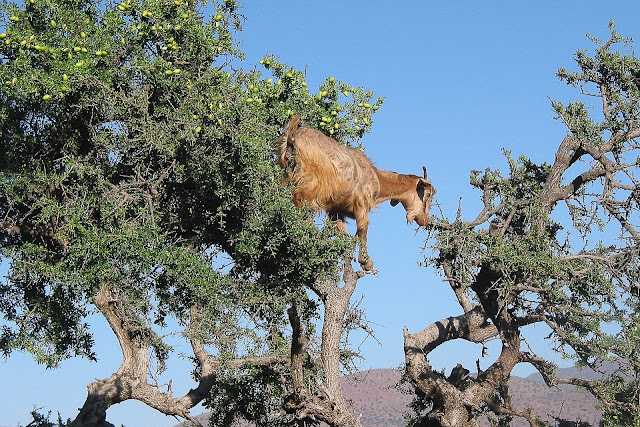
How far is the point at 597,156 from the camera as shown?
12.6m

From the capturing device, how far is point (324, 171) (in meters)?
11.9

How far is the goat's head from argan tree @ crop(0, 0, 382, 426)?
2.83 meters

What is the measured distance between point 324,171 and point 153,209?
282cm

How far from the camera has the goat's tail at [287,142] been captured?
456 inches

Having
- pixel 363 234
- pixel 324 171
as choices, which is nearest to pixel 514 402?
pixel 363 234

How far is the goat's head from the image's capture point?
14.4 meters

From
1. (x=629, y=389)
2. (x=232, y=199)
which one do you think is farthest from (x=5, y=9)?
(x=629, y=389)

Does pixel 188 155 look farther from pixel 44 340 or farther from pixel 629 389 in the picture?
pixel 629 389

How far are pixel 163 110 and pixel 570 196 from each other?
712 cm

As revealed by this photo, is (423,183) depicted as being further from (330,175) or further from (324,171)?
(324,171)

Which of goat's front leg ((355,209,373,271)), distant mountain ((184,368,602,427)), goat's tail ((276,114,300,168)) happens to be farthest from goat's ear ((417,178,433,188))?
distant mountain ((184,368,602,427))

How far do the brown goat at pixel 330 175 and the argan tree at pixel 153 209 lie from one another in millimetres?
504

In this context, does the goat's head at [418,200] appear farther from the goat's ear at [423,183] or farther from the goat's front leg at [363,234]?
the goat's front leg at [363,234]

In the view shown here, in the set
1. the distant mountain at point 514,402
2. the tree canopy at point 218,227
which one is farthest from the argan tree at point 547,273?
the distant mountain at point 514,402
